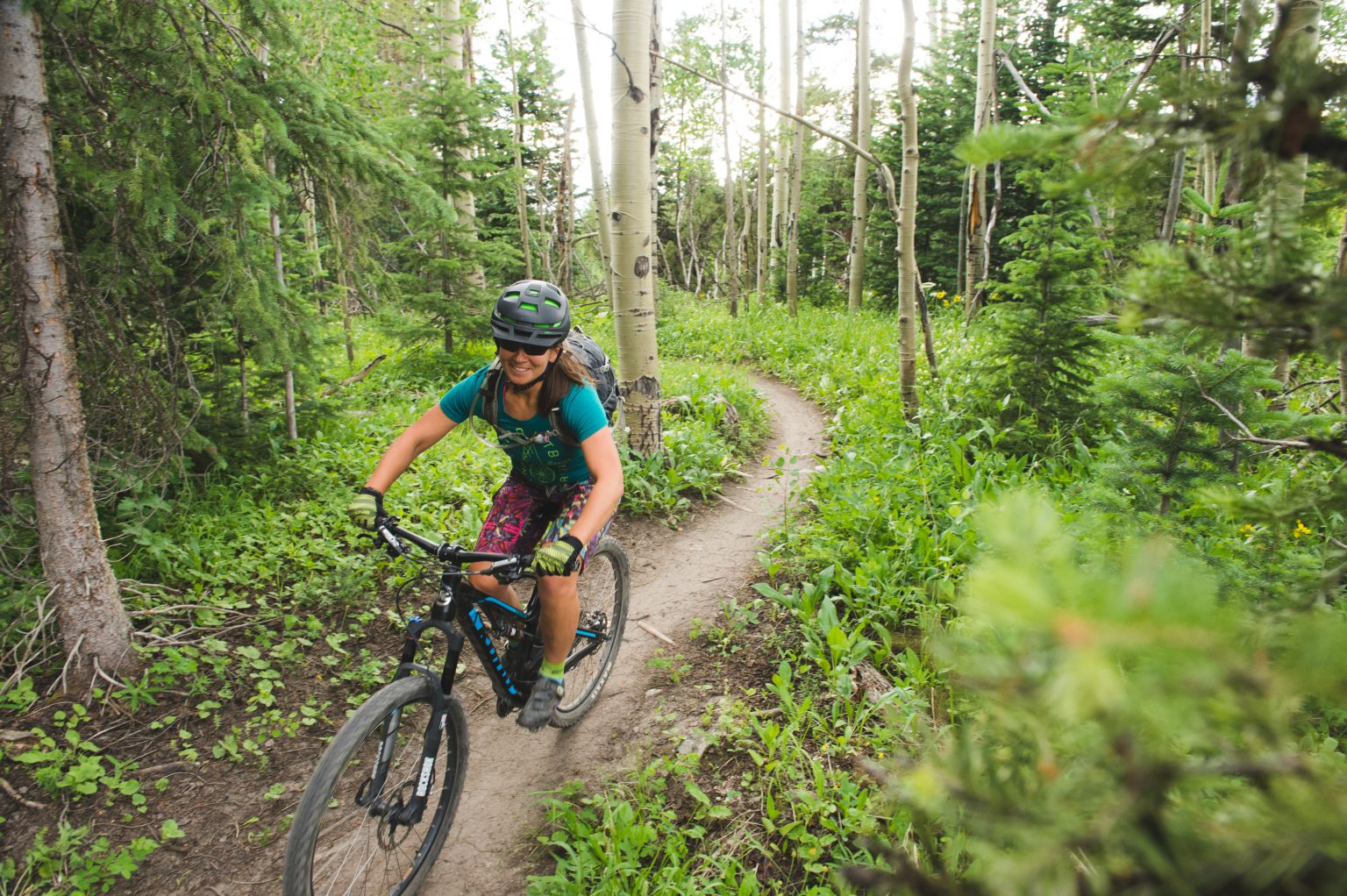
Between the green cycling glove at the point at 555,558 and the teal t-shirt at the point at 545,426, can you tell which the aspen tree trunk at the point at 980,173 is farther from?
the green cycling glove at the point at 555,558

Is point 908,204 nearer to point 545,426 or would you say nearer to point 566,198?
point 545,426

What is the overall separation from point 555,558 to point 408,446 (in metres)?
1.24

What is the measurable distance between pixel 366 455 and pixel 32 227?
4.10 m

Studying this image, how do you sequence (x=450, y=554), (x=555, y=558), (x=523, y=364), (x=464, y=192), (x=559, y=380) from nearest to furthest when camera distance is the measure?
(x=555, y=558) < (x=450, y=554) < (x=523, y=364) < (x=559, y=380) < (x=464, y=192)

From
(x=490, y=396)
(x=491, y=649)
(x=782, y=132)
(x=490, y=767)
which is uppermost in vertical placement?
(x=782, y=132)

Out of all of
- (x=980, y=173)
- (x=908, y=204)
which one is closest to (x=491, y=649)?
(x=908, y=204)

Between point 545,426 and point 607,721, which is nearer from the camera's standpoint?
point 545,426

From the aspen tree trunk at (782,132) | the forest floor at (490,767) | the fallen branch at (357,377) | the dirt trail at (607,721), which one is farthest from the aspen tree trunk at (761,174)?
the forest floor at (490,767)

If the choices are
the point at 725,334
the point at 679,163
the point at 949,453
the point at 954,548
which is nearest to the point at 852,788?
the point at 954,548

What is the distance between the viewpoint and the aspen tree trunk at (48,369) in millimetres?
3834

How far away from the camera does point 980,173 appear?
40.7 feet

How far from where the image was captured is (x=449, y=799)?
365 centimetres

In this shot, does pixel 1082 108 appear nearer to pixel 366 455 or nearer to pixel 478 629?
pixel 478 629

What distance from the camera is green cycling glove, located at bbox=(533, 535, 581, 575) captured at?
3.16 m
